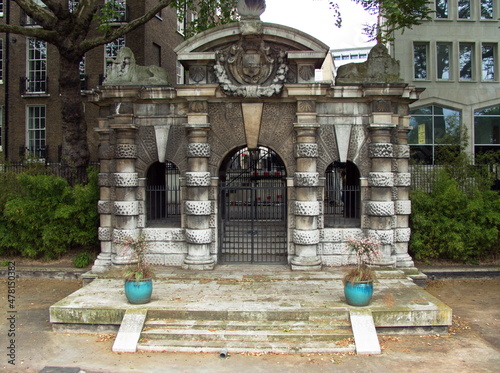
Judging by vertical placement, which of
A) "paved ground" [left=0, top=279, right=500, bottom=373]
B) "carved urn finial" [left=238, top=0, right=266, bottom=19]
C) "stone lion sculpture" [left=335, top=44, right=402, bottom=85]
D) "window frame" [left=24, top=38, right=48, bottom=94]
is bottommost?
"paved ground" [left=0, top=279, right=500, bottom=373]

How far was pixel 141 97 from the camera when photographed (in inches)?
516

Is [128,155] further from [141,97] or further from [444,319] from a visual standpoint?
[444,319]

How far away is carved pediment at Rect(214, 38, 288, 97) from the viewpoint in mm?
12672

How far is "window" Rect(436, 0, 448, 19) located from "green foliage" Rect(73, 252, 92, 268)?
22.6 metres

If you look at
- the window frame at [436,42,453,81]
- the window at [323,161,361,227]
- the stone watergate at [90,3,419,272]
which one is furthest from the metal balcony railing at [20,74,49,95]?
the window frame at [436,42,453,81]

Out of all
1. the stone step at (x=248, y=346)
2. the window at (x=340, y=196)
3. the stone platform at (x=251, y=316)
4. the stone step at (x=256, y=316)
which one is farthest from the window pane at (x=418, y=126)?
the stone step at (x=248, y=346)

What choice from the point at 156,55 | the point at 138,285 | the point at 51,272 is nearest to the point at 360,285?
the point at 138,285

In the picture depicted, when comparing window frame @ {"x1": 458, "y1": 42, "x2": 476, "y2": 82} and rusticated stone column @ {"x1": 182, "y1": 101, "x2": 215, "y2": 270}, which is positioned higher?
window frame @ {"x1": 458, "y1": 42, "x2": 476, "y2": 82}

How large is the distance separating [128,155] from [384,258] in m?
7.63

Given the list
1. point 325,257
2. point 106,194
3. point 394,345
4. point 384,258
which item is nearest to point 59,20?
point 106,194

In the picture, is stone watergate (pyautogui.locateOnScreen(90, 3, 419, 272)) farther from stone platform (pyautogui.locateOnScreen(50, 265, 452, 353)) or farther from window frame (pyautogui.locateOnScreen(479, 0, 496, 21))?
window frame (pyautogui.locateOnScreen(479, 0, 496, 21))

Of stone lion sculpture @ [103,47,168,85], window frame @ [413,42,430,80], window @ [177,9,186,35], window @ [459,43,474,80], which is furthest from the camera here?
window @ [459,43,474,80]

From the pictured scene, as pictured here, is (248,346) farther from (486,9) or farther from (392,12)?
(486,9)

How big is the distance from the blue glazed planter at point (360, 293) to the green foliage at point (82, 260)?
8.78m
